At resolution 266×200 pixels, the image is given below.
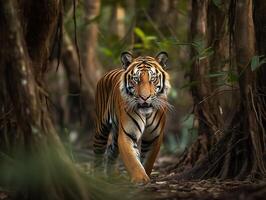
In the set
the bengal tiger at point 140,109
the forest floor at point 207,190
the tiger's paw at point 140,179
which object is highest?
the bengal tiger at point 140,109

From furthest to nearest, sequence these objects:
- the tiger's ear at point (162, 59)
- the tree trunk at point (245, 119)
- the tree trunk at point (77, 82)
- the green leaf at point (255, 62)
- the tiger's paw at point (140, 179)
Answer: the tree trunk at point (77, 82), the tiger's ear at point (162, 59), the tiger's paw at point (140, 179), the tree trunk at point (245, 119), the green leaf at point (255, 62)

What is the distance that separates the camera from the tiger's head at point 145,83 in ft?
28.2

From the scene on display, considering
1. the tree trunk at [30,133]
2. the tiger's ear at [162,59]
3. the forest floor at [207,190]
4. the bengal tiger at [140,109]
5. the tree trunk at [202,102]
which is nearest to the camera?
the tree trunk at [30,133]

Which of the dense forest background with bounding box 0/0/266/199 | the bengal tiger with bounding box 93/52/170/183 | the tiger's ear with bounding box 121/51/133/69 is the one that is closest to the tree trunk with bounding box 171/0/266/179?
the dense forest background with bounding box 0/0/266/199

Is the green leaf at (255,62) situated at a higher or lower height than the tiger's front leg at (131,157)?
higher

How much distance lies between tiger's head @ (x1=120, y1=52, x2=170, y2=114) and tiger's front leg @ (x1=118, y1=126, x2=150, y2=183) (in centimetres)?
34

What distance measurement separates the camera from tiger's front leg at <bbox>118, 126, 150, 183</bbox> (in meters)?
7.95

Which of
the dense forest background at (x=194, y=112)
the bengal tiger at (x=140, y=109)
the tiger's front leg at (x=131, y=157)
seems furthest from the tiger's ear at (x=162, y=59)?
the tiger's front leg at (x=131, y=157)

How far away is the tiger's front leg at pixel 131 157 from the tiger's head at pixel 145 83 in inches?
13.3

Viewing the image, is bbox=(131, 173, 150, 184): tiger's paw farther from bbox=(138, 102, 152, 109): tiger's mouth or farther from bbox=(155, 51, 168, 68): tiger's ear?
bbox=(155, 51, 168, 68): tiger's ear

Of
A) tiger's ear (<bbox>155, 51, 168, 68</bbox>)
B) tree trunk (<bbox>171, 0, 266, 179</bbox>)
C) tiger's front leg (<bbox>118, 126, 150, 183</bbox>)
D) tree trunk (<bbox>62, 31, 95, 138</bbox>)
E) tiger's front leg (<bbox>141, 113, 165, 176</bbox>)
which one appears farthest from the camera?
tree trunk (<bbox>62, 31, 95, 138</bbox>)

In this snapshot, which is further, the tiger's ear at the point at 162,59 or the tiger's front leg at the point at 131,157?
the tiger's ear at the point at 162,59

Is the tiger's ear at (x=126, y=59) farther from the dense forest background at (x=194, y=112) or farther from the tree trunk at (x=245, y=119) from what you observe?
the tree trunk at (x=245, y=119)

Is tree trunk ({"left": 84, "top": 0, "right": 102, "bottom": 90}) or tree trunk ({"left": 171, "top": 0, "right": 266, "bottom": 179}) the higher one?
tree trunk ({"left": 84, "top": 0, "right": 102, "bottom": 90})
